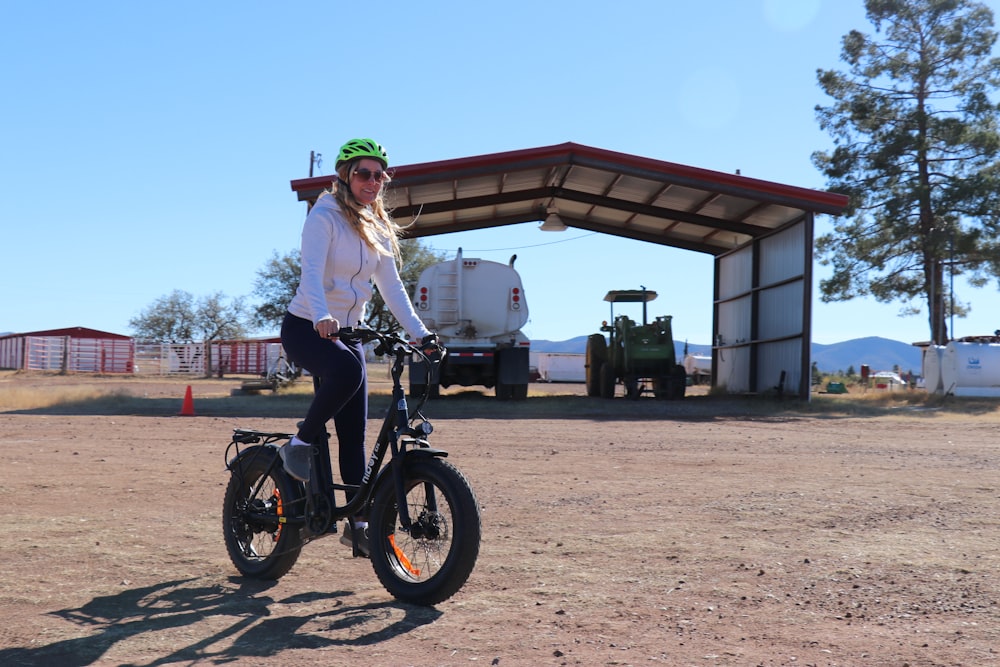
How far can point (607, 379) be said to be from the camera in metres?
24.2

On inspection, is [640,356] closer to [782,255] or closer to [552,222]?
[782,255]

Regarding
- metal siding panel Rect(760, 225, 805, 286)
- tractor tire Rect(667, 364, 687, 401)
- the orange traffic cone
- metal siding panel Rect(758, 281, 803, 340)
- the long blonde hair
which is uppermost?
metal siding panel Rect(760, 225, 805, 286)

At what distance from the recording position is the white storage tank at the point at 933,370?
2770 centimetres

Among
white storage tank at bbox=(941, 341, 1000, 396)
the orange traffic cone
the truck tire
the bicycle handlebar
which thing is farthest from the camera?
white storage tank at bbox=(941, 341, 1000, 396)

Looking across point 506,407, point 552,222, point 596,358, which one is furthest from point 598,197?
point 506,407

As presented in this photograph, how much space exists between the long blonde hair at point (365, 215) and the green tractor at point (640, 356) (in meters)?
19.2

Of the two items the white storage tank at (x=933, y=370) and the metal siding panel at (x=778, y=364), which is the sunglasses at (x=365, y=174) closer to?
the metal siding panel at (x=778, y=364)

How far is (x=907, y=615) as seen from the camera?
4.16m

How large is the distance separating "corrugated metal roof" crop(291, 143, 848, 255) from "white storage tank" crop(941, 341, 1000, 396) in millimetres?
6630

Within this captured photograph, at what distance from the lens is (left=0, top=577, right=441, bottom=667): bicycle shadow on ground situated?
3605 millimetres

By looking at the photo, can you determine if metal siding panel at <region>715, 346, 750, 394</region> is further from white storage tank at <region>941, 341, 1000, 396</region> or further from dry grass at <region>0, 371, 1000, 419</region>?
white storage tank at <region>941, 341, 1000, 396</region>

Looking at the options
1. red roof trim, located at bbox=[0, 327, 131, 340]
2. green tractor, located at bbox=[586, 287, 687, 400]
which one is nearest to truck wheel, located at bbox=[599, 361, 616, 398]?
green tractor, located at bbox=[586, 287, 687, 400]

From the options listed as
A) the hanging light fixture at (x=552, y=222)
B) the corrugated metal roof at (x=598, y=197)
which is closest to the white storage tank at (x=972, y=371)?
the corrugated metal roof at (x=598, y=197)

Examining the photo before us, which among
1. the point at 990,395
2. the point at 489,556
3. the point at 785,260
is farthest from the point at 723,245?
the point at 489,556
